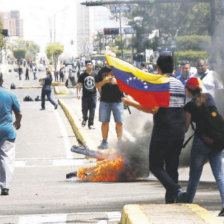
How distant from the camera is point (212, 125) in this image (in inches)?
292

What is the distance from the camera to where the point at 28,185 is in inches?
422

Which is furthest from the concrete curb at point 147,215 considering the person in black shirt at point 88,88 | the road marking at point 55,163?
the person in black shirt at point 88,88

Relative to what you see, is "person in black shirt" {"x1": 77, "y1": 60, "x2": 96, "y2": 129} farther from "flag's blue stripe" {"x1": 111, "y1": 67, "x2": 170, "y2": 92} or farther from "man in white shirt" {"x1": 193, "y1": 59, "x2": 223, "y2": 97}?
"flag's blue stripe" {"x1": 111, "y1": 67, "x2": 170, "y2": 92}

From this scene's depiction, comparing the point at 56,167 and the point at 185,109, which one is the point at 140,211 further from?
the point at 56,167

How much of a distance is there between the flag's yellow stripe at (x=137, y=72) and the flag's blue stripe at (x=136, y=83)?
35mm

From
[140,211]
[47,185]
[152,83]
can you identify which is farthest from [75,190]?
[140,211]

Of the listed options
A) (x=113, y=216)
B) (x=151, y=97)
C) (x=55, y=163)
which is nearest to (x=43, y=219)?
(x=113, y=216)

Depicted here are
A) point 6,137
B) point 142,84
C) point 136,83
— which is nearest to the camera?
point 142,84

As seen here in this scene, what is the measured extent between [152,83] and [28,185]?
3.51 meters

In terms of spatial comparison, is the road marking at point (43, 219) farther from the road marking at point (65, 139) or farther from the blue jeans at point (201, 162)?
the road marking at point (65, 139)

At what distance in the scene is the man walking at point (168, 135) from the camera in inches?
296

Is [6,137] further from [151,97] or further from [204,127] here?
[204,127]

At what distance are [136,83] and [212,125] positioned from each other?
122 cm

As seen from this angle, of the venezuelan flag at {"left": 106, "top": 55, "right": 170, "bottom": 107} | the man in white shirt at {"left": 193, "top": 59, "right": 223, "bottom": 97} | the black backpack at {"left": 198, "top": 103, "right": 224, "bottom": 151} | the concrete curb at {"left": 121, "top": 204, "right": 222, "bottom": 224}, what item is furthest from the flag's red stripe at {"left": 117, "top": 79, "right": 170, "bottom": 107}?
the man in white shirt at {"left": 193, "top": 59, "right": 223, "bottom": 97}
